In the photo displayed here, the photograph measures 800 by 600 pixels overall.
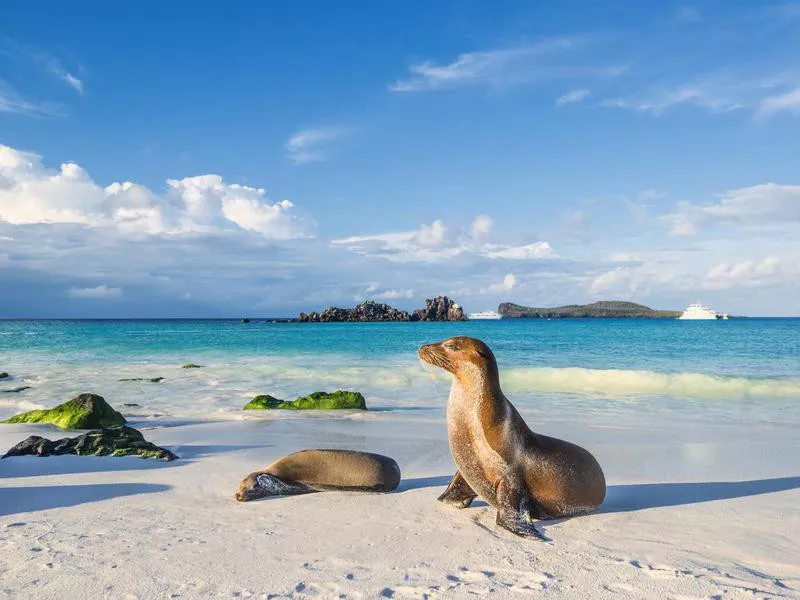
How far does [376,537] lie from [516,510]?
114cm

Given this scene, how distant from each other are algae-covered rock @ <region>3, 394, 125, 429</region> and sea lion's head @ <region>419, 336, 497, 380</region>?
23.6ft

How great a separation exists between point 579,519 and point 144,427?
792 cm

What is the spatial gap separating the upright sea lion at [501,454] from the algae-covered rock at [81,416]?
7.25 metres

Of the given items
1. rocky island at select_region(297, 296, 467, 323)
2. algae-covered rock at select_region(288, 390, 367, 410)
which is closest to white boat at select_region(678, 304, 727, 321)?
rocky island at select_region(297, 296, 467, 323)

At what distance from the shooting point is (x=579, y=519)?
5.55m

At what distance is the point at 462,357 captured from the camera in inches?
223

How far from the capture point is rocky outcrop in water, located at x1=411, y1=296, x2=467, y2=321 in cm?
12781

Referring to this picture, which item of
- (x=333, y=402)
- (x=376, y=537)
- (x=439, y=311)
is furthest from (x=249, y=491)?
(x=439, y=311)

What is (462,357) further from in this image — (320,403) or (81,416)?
(320,403)

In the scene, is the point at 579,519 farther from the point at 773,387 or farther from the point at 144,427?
the point at 773,387

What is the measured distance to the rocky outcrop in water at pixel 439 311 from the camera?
419 feet

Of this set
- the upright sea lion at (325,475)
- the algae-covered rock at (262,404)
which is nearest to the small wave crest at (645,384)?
Result: the algae-covered rock at (262,404)

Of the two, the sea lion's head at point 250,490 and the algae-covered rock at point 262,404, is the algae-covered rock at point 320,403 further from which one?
the sea lion's head at point 250,490

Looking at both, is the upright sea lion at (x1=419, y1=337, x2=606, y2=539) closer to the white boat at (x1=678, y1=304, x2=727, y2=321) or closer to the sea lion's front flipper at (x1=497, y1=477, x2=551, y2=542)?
the sea lion's front flipper at (x1=497, y1=477, x2=551, y2=542)
